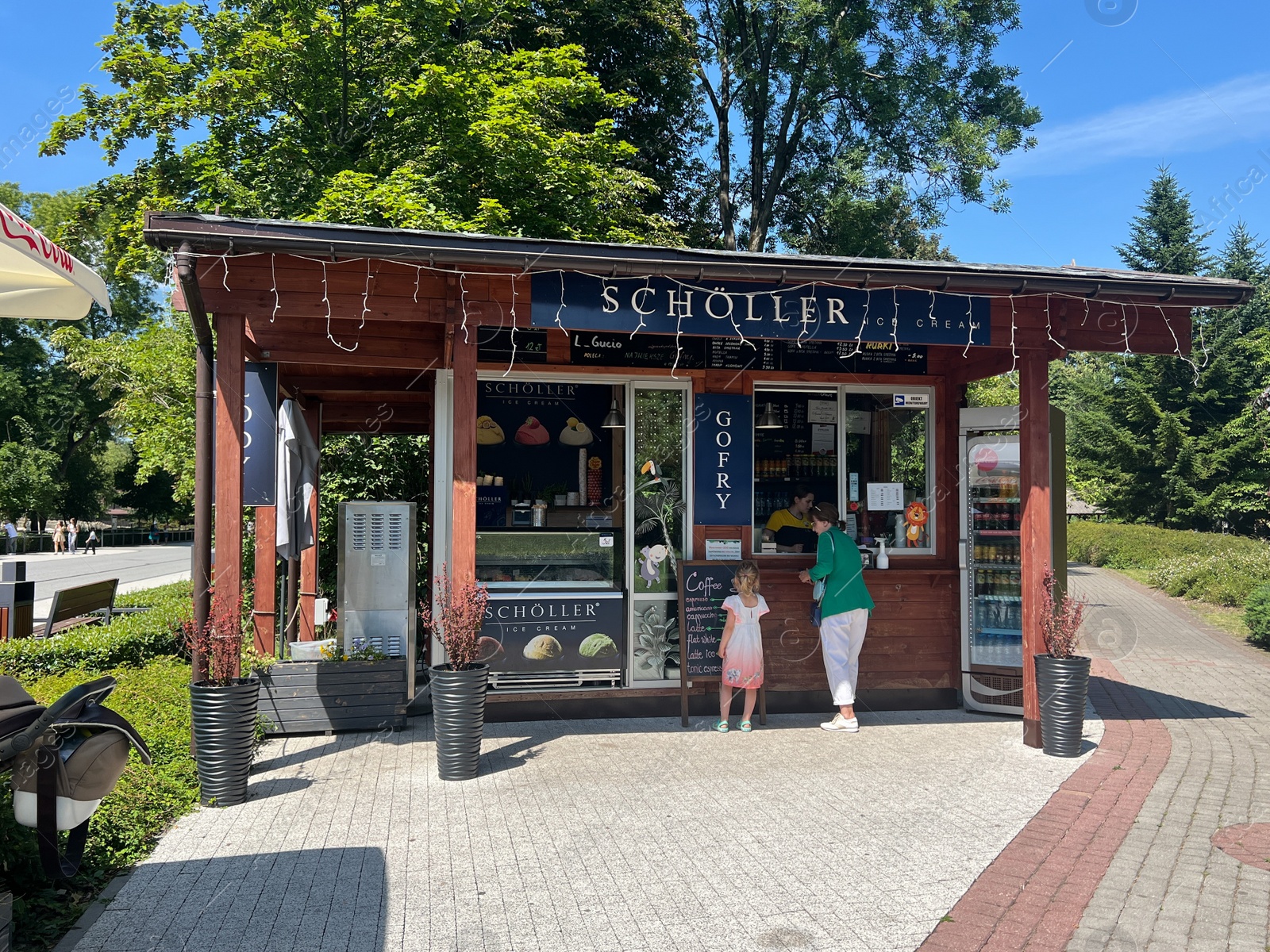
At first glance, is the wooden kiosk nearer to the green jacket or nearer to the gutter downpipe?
the gutter downpipe

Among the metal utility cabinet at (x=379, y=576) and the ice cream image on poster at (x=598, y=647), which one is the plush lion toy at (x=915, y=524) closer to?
the ice cream image on poster at (x=598, y=647)

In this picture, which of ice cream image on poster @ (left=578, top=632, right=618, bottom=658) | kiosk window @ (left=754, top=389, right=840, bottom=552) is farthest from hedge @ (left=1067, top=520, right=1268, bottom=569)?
ice cream image on poster @ (left=578, top=632, right=618, bottom=658)

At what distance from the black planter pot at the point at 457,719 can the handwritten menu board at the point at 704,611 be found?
7.43 feet

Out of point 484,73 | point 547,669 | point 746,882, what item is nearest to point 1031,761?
point 746,882

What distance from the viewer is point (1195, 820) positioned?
17.6 ft

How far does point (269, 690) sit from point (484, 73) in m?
11.9

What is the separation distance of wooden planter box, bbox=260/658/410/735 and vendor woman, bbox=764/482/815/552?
11.5 ft

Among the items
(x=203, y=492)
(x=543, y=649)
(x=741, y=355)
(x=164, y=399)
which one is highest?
(x=164, y=399)

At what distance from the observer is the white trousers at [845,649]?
741 centimetres

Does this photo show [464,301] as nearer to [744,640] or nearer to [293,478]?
[293,478]

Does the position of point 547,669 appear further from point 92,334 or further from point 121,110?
point 92,334

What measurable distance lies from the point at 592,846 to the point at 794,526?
4.21 m

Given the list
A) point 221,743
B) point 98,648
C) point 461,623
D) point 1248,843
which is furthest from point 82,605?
point 1248,843

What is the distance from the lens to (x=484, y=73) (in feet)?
50.4
